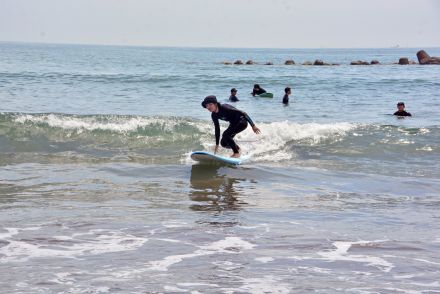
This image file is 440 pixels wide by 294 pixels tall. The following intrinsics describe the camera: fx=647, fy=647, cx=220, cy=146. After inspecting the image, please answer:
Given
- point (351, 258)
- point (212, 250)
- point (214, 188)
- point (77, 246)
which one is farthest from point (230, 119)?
point (351, 258)

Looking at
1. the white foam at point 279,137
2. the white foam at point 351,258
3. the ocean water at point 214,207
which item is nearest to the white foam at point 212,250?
the ocean water at point 214,207

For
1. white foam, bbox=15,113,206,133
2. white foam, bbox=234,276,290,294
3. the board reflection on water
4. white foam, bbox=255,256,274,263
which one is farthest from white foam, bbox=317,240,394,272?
white foam, bbox=15,113,206,133

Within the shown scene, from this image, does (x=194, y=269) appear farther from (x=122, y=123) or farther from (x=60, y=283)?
(x=122, y=123)

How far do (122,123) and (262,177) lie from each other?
8578 millimetres

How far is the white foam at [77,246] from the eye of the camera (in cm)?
690

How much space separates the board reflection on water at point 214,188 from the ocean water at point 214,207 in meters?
0.03

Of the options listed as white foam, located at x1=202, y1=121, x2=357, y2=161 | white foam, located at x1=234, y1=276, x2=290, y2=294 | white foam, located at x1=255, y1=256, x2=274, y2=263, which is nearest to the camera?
white foam, located at x1=234, y1=276, x2=290, y2=294

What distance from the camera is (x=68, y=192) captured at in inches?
422

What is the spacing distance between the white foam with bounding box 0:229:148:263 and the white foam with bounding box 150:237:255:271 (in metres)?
0.63

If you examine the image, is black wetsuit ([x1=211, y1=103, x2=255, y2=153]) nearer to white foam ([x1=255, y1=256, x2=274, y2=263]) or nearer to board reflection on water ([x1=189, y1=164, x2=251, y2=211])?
board reflection on water ([x1=189, y1=164, x2=251, y2=211])

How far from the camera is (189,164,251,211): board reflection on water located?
388 inches

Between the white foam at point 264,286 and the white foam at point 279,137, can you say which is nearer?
the white foam at point 264,286

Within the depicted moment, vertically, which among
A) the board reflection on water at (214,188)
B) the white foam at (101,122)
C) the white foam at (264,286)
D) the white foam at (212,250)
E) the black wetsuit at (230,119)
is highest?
the black wetsuit at (230,119)

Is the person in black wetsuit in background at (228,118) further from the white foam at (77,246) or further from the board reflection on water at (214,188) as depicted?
the white foam at (77,246)
